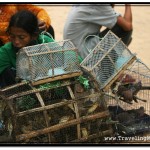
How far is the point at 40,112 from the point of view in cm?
324

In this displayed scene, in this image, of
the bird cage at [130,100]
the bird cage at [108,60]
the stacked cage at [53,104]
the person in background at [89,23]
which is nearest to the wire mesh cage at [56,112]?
the stacked cage at [53,104]

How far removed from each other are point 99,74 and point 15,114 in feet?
2.33

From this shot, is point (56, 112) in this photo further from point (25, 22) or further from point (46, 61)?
point (25, 22)

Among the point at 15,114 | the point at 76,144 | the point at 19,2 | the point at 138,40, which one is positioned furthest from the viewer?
the point at 138,40

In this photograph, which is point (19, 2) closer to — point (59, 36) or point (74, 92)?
point (74, 92)

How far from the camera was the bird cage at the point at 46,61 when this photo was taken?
10.6 ft

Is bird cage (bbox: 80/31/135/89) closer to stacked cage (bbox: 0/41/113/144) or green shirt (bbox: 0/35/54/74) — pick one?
stacked cage (bbox: 0/41/113/144)

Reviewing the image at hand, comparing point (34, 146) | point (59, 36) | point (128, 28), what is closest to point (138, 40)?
point (59, 36)

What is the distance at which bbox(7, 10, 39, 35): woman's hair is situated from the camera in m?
3.43

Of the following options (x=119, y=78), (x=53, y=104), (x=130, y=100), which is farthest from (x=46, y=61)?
(x=130, y=100)

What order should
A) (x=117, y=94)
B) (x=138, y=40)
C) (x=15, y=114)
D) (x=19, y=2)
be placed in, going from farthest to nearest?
(x=138, y=40) → (x=19, y=2) → (x=117, y=94) → (x=15, y=114)

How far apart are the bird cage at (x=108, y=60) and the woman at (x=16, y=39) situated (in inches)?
17.6

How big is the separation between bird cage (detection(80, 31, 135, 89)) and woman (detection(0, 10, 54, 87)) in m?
0.45

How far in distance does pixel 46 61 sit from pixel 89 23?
1.07 metres
